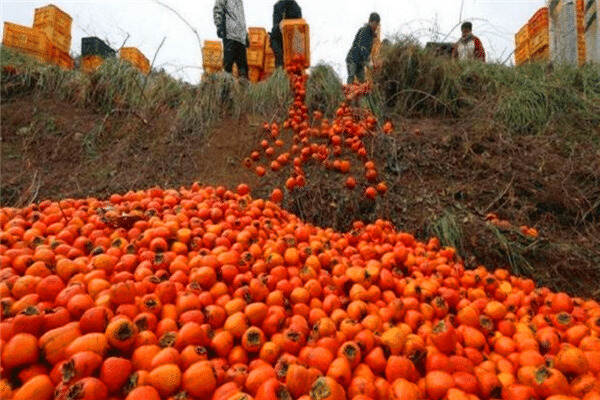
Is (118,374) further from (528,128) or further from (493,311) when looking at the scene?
(528,128)

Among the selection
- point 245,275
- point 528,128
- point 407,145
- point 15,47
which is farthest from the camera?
point 15,47

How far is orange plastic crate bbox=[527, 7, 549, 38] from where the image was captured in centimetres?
840

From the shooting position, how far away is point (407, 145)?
16.2 feet

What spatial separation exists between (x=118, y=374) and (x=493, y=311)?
207 cm

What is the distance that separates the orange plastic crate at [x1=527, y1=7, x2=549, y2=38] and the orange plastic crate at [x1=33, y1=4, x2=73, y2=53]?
11595 millimetres

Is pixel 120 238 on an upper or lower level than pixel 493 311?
upper

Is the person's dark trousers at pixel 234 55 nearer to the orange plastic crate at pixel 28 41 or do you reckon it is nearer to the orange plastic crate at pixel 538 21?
the orange plastic crate at pixel 28 41

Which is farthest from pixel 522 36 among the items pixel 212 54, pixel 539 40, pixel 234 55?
pixel 212 54

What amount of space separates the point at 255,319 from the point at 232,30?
6.72 m

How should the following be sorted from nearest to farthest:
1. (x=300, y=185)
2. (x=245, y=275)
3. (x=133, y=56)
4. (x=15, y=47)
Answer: (x=245, y=275) < (x=300, y=185) < (x=15, y=47) < (x=133, y=56)

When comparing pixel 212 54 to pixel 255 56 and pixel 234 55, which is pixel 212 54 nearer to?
pixel 255 56

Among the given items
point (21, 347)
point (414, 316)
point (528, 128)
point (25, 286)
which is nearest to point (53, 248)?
point (25, 286)

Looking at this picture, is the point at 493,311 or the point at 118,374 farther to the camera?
the point at 493,311

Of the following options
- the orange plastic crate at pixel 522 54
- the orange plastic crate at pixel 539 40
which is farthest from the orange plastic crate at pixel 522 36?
the orange plastic crate at pixel 539 40
